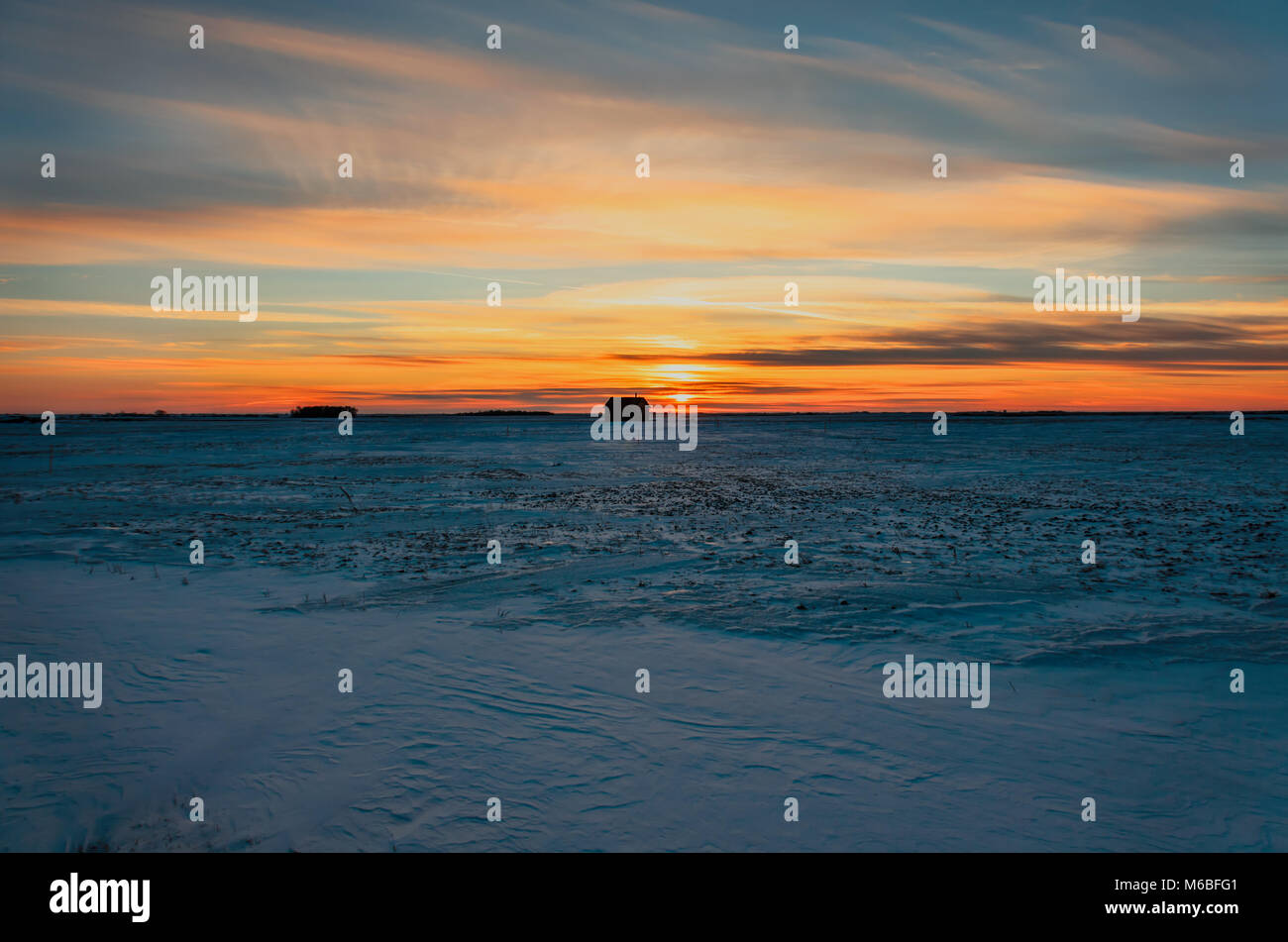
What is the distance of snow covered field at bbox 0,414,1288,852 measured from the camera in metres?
6.75

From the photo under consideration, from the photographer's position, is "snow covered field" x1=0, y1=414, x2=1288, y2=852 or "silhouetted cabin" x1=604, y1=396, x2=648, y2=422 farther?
"silhouetted cabin" x1=604, y1=396, x2=648, y2=422

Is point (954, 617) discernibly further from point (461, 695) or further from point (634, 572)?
point (461, 695)

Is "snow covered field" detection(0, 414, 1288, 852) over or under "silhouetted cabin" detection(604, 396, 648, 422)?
under

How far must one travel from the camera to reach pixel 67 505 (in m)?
24.8

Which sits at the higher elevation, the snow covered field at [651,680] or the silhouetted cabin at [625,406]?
the silhouetted cabin at [625,406]

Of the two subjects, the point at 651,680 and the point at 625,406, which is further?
the point at 625,406

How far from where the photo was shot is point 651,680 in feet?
32.8

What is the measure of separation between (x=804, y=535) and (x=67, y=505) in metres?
23.3

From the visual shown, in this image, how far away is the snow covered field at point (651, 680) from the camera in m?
6.75

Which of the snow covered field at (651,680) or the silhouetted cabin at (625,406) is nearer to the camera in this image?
the snow covered field at (651,680)
